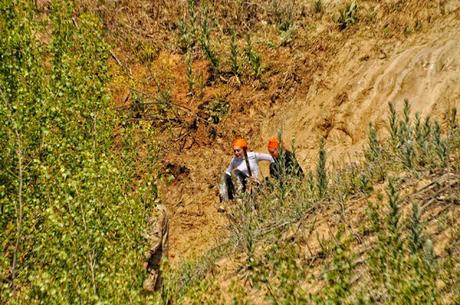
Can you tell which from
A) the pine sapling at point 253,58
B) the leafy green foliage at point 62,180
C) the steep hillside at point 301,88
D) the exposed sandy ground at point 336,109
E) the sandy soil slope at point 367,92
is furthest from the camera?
the pine sapling at point 253,58

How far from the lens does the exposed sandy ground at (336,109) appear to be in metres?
14.2

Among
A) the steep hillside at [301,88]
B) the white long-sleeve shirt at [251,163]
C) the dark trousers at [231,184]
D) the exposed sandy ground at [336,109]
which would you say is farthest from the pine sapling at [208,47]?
the white long-sleeve shirt at [251,163]

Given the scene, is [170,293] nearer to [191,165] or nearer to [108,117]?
[108,117]

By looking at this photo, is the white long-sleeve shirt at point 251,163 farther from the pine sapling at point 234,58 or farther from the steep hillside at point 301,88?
the pine sapling at point 234,58

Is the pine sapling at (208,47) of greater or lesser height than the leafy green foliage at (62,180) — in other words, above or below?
above

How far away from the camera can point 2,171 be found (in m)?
9.11

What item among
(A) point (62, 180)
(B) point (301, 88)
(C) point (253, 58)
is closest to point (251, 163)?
(B) point (301, 88)

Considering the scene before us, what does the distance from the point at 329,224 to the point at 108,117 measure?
15.9 ft

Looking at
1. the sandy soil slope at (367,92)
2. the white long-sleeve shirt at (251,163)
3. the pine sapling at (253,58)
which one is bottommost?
the white long-sleeve shirt at (251,163)

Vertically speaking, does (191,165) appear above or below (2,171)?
below

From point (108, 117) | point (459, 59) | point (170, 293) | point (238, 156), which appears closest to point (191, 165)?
point (238, 156)

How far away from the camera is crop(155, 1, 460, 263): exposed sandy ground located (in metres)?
14.2

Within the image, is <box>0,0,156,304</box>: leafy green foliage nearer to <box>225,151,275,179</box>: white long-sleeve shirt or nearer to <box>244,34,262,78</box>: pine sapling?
<box>225,151,275,179</box>: white long-sleeve shirt

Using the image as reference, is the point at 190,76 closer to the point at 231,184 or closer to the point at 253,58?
the point at 253,58
